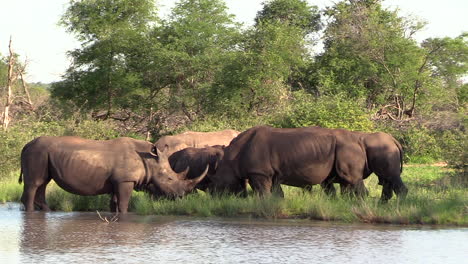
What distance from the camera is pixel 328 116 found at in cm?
2306

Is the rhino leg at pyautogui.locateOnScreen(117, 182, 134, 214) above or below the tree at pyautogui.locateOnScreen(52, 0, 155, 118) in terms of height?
below

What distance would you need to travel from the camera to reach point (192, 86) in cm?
3456

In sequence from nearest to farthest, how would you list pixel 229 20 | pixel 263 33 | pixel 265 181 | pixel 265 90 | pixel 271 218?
pixel 271 218
pixel 265 181
pixel 265 90
pixel 263 33
pixel 229 20

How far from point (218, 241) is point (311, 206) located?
3.04m

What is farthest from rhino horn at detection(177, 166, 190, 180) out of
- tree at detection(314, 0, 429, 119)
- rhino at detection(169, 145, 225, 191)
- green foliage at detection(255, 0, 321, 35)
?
green foliage at detection(255, 0, 321, 35)

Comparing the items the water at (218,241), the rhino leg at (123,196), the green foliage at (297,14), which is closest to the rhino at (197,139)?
the rhino leg at (123,196)

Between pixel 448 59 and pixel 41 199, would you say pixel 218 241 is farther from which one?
pixel 448 59

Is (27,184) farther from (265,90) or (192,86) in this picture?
(192,86)

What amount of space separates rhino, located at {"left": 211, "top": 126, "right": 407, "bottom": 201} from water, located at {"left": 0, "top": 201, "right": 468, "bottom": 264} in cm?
140

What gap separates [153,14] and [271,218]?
88.7 ft

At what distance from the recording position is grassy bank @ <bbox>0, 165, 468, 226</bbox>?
489 inches

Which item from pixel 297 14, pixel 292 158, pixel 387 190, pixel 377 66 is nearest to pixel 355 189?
pixel 387 190

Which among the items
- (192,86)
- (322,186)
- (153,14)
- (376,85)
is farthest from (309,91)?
(322,186)

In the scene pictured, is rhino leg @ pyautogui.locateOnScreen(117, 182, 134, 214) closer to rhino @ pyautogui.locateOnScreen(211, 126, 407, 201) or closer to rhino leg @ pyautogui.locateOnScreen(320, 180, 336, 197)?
rhino @ pyautogui.locateOnScreen(211, 126, 407, 201)
